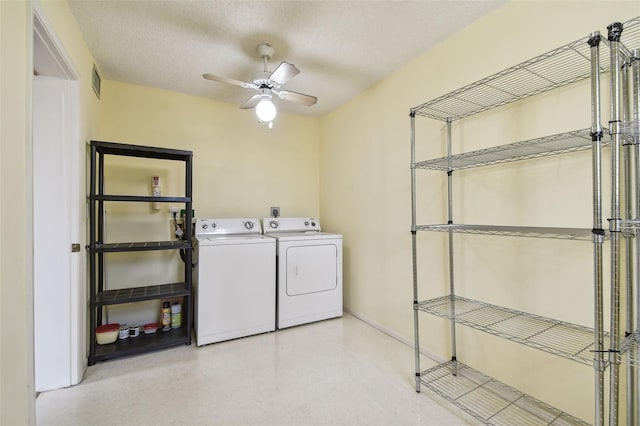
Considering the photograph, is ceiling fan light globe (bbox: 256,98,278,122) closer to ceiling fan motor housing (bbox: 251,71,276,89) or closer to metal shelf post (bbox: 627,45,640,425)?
ceiling fan motor housing (bbox: 251,71,276,89)

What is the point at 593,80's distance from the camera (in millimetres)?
1108

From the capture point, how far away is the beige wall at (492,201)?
1.46 meters

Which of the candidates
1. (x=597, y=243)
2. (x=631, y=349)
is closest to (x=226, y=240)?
(x=597, y=243)

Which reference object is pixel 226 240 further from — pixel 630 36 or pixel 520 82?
pixel 630 36

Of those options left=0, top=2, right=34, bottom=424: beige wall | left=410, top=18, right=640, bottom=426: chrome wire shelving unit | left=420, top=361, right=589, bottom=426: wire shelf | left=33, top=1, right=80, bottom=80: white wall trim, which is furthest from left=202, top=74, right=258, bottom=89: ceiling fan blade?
left=420, top=361, right=589, bottom=426: wire shelf

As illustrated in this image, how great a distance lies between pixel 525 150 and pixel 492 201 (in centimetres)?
39

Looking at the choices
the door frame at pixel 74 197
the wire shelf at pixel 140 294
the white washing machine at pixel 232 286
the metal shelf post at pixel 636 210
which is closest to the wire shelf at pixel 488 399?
the metal shelf post at pixel 636 210

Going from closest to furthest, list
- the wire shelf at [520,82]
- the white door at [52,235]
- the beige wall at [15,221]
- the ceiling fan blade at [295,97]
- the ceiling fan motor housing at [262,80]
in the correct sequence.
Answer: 1. the beige wall at [15,221]
2. the wire shelf at [520,82]
3. the white door at [52,235]
4. the ceiling fan motor housing at [262,80]
5. the ceiling fan blade at [295,97]

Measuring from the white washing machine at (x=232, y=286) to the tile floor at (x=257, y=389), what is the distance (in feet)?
0.53

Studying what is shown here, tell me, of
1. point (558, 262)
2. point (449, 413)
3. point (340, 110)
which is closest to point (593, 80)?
point (558, 262)

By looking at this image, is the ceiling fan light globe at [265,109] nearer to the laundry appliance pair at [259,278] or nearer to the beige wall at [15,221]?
the laundry appliance pair at [259,278]

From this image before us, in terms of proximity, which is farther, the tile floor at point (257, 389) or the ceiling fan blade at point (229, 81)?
the ceiling fan blade at point (229, 81)

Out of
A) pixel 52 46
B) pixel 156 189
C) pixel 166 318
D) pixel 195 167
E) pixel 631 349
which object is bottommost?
pixel 166 318

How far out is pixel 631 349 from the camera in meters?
1.14
